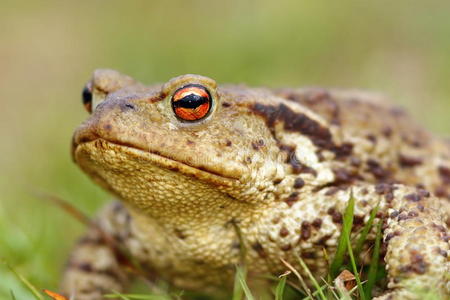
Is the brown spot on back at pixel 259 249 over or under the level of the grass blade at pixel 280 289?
over

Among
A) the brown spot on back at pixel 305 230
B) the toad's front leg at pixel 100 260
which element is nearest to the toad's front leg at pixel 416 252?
the brown spot on back at pixel 305 230

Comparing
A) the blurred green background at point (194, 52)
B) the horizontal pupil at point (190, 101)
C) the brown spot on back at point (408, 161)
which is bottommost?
the horizontal pupil at point (190, 101)

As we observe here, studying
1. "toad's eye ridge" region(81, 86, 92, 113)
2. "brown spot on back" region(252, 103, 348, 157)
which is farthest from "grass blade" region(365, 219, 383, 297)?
"toad's eye ridge" region(81, 86, 92, 113)

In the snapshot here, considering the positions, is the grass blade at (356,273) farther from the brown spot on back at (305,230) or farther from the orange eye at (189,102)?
the orange eye at (189,102)

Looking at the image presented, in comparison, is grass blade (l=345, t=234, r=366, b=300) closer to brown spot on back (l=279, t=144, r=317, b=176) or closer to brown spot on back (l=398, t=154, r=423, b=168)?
brown spot on back (l=279, t=144, r=317, b=176)

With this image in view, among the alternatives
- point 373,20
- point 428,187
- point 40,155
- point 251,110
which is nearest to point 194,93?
point 251,110

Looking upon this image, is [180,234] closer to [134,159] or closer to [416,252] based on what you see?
[134,159]

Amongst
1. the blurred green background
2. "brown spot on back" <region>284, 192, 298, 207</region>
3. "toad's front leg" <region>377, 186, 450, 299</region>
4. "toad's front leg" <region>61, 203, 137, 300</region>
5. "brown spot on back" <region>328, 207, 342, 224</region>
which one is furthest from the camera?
the blurred green background
